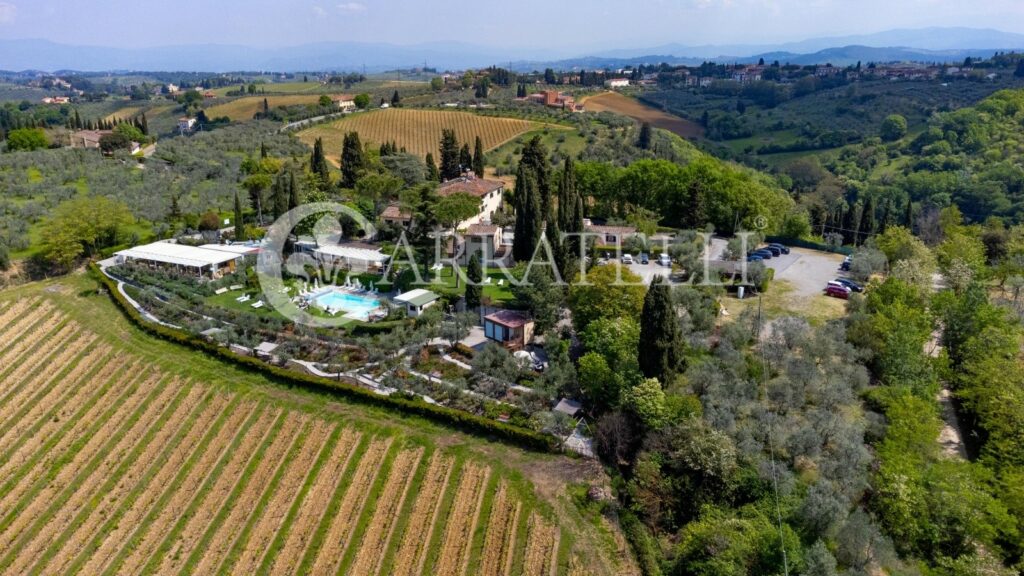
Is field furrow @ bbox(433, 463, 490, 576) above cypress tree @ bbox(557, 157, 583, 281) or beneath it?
beneath

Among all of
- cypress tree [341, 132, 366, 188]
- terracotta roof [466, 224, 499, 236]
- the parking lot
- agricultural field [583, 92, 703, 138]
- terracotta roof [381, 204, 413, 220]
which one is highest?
agricultural field [583, 92, 703, 138]

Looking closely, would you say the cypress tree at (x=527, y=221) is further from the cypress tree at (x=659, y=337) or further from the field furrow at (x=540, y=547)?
the field furrow at (x=540, y=547)

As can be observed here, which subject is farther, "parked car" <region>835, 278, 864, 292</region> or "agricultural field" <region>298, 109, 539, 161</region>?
"agricultural field" <region>298, 109, 539, 161</region>

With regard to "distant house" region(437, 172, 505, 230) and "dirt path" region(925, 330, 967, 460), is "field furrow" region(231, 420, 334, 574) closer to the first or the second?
"distant house" region(437, 172, 505, 230)

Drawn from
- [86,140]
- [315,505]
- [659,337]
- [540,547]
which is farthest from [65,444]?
[86,140]

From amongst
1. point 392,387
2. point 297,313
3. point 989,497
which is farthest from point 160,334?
point 989,497

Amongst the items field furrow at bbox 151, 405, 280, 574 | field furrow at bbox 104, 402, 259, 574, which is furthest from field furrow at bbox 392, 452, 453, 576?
field furrow at bbox 104, 402, 259, 574

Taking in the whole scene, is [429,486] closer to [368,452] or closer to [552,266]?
[368,452]
